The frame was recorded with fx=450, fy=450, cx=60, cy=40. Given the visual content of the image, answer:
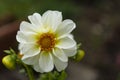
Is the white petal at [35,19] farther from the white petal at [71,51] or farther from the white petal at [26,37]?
the white petal at [71,51]

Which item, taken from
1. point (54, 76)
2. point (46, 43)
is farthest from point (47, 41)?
point (54, 76)

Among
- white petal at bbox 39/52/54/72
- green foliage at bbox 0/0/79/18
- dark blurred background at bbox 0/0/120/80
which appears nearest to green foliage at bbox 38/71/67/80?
white petal at bbox 39/52/54/72

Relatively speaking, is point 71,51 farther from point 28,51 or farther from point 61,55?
point 28,51

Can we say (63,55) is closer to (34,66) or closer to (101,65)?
(34,66)

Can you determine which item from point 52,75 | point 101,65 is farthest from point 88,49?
point 52,75

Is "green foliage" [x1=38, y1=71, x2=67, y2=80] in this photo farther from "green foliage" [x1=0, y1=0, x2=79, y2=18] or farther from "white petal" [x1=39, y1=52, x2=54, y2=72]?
"green foliage" [x1=0, y1=0, x2=79, y2=18]

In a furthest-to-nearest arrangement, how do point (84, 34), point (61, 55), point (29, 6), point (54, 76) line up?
point (84, 34), point (29, 6), point (54, 76), point (61, 55)
